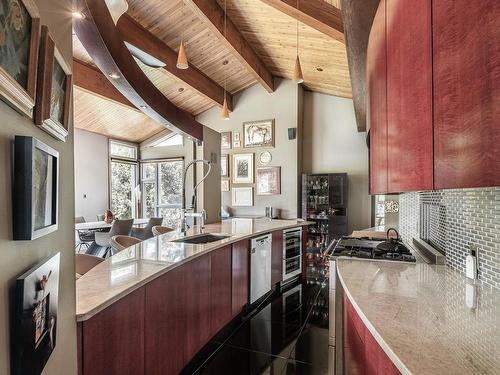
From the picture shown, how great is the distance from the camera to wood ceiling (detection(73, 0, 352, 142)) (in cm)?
431

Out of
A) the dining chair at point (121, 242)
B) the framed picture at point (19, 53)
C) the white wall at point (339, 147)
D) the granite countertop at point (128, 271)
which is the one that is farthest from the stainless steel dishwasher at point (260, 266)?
the white wall at point (339, 147)

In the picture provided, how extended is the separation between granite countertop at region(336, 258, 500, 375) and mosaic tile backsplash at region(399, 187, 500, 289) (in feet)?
0.31

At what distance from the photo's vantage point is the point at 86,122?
22.5ft

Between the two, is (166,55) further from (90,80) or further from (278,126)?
(278,126)

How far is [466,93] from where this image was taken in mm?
809

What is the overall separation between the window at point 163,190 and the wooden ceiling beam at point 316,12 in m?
5.80

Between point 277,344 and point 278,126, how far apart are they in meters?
5.19

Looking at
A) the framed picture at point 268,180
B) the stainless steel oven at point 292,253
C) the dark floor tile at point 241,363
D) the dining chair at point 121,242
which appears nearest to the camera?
the dark floor tile at point 241,363

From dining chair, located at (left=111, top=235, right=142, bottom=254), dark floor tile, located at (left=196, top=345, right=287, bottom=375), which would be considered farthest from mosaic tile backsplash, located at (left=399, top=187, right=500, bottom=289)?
dining chair, located at (left=111, top=235, right=142, bottom=254)

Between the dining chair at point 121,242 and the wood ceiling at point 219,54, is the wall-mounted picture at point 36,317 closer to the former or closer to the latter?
the dining chair at point 121,242

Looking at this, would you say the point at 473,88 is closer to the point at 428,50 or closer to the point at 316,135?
the point at 428,50

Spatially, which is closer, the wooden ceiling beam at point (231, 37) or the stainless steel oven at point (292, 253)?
the wooden ceiling beam at point (231, 37)

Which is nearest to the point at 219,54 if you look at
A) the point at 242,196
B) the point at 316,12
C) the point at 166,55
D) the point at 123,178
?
the point at 166,55

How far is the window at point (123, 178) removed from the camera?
8.03 m
